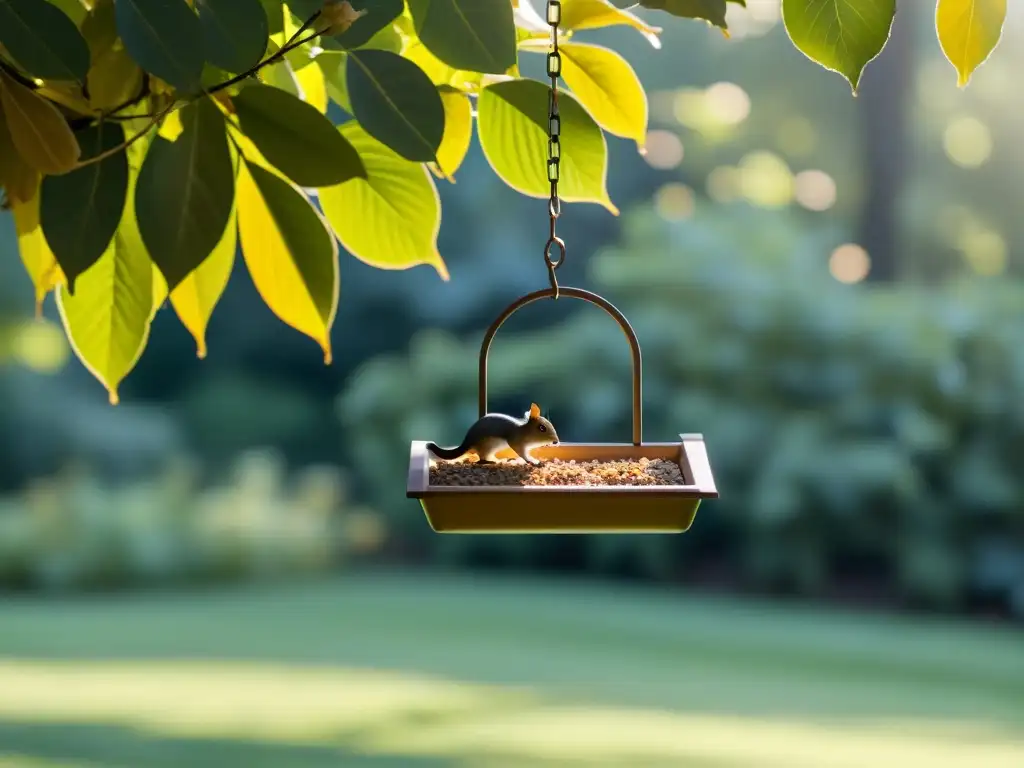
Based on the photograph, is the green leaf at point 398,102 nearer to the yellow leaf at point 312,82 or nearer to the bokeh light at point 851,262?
the yellow leaf at point 312,82

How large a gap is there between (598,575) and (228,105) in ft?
22.7

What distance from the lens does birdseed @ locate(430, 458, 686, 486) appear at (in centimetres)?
98

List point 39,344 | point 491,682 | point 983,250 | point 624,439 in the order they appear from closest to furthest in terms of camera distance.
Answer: point 491,682 → point 39,344 → point 624,439 → point 983,250

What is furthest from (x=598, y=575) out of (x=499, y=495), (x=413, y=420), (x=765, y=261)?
(x=499, y=495)

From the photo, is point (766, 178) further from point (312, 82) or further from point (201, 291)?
point (201, 291)

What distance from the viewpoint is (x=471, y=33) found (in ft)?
1.81

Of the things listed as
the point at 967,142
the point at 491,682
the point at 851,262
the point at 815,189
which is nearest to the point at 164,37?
the point at 491,682

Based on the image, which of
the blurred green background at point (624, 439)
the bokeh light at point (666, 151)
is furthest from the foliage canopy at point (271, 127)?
the bokeh light at point (666, 151)

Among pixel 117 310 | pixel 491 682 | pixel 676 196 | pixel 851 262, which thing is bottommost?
pixel 491 682

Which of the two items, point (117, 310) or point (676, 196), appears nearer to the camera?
point (117, 310)

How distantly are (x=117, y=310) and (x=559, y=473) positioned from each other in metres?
0.47

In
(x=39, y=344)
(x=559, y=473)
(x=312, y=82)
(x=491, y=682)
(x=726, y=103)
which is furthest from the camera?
(x=726, y=103)

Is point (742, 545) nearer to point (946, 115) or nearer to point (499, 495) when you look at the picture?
point (946, 115)

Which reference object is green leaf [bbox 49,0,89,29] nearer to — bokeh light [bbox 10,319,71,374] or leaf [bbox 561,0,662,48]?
leaf [bbox 561,0,662,48]
